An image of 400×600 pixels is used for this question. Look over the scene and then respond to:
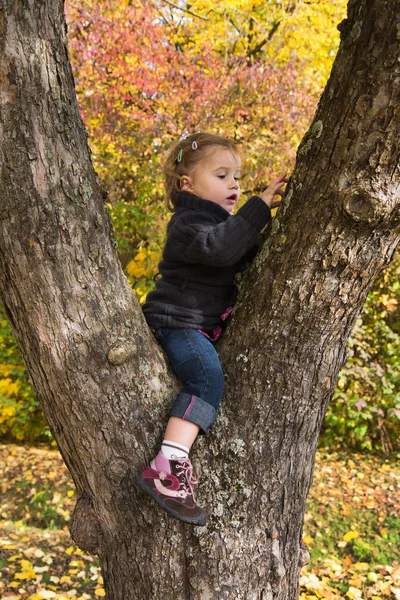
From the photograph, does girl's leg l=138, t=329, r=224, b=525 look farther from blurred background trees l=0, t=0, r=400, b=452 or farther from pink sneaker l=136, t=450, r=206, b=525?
blurred background trees l=0, t=0, r=400, b=452

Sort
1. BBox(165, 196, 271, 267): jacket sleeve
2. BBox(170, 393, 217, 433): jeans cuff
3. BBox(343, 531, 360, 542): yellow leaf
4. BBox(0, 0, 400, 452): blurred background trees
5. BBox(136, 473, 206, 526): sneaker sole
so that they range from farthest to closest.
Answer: BBox(0, 0, 400, 452): blurred background trees < BBox(343, 531, 360, 542): yellow leaf < BBox(165, 196, 271, 267): jacket sleeve < BBox(170, 393, 217, 433): jeans cuff < BBox(136, 473, 206, 526): sneaker sole

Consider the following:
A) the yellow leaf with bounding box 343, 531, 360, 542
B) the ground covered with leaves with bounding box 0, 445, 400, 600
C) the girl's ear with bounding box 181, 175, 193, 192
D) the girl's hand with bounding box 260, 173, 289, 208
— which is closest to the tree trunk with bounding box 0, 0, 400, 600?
the girl's hand with bounding box 260, 173, 289, 208

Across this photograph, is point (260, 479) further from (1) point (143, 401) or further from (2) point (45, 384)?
(2) point (45, 384)

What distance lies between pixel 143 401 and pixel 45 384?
0.32 metres

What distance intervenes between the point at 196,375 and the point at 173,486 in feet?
1.23

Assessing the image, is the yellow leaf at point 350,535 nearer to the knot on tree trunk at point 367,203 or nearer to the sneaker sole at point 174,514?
the sneaker sole at point 174,514

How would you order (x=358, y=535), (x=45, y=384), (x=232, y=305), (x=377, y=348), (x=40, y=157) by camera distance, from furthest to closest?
(x=377, y=348) < (x=358, y=535) < (x=232, y=305) < (x=45, y=384) < (x=40, y=157)

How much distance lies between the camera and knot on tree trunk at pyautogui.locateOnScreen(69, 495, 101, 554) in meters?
1.85

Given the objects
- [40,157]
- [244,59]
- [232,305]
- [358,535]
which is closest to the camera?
[40,157]

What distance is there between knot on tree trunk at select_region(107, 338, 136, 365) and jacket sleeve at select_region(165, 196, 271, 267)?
0.48 meters

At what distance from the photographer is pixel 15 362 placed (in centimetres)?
648

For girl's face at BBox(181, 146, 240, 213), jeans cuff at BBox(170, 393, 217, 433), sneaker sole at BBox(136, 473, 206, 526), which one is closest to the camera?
sneaker sole at BBox(136, 473, 206, 526)

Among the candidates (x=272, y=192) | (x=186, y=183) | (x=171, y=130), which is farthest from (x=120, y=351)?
(x=171, y=130)

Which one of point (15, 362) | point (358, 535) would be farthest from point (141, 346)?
point (15, 362)
